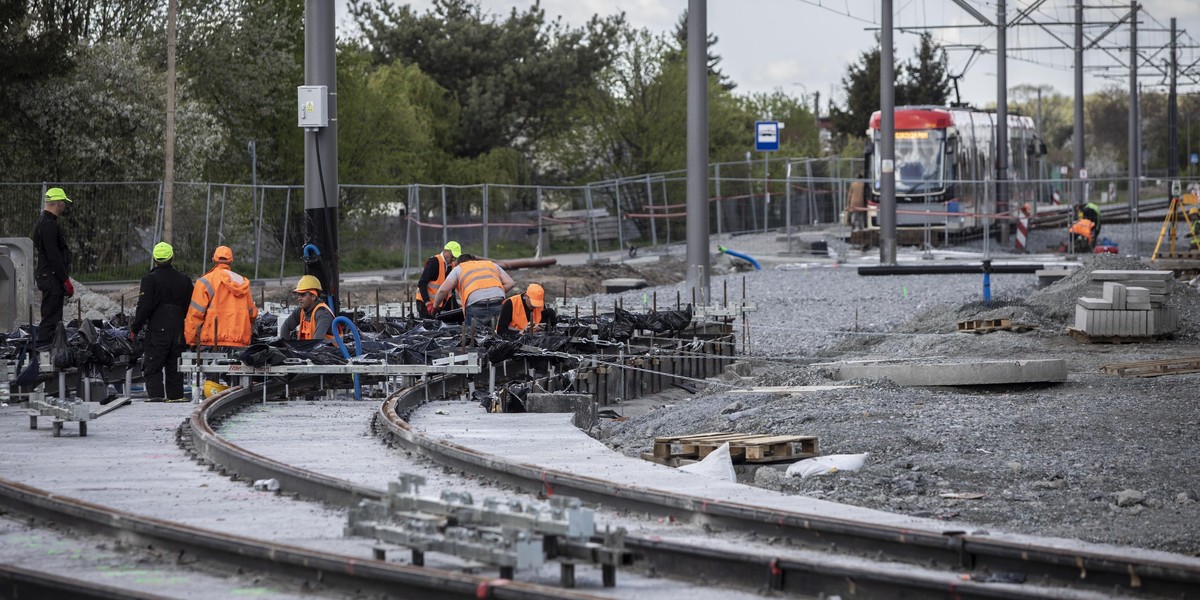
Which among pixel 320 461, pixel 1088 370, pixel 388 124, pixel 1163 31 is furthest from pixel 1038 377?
pixel 1163 31

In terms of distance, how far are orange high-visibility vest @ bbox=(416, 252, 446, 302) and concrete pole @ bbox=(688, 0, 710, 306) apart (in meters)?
4.63

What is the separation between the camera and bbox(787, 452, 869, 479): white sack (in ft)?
35.0

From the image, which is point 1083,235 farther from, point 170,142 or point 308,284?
point 308,284

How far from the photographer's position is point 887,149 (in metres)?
34.3

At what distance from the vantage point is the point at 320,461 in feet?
36.3

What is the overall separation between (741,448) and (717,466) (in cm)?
36

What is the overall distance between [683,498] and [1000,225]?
39.7 meters

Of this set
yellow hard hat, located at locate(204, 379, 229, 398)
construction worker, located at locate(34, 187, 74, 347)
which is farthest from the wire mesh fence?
yellow hard hat, located at locate(204, 379, 229, 398)

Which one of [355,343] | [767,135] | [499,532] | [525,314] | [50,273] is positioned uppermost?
[767,135]

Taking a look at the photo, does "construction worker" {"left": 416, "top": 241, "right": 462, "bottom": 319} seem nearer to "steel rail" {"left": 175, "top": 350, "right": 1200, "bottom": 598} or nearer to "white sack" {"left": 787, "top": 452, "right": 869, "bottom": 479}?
"white sack" {"left": 787, "top": 452, "right": 869, "bottom": 479}

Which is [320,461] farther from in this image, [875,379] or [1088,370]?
[1088,370]

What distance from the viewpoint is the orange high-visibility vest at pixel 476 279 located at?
18.6m

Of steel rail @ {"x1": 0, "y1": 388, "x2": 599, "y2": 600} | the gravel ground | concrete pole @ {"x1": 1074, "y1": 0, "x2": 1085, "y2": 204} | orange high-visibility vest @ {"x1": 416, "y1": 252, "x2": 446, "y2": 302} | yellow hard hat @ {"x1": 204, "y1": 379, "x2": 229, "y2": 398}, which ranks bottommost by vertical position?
the gravel ground

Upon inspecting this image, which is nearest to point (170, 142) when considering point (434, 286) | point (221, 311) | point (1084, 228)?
point (434, 286)
